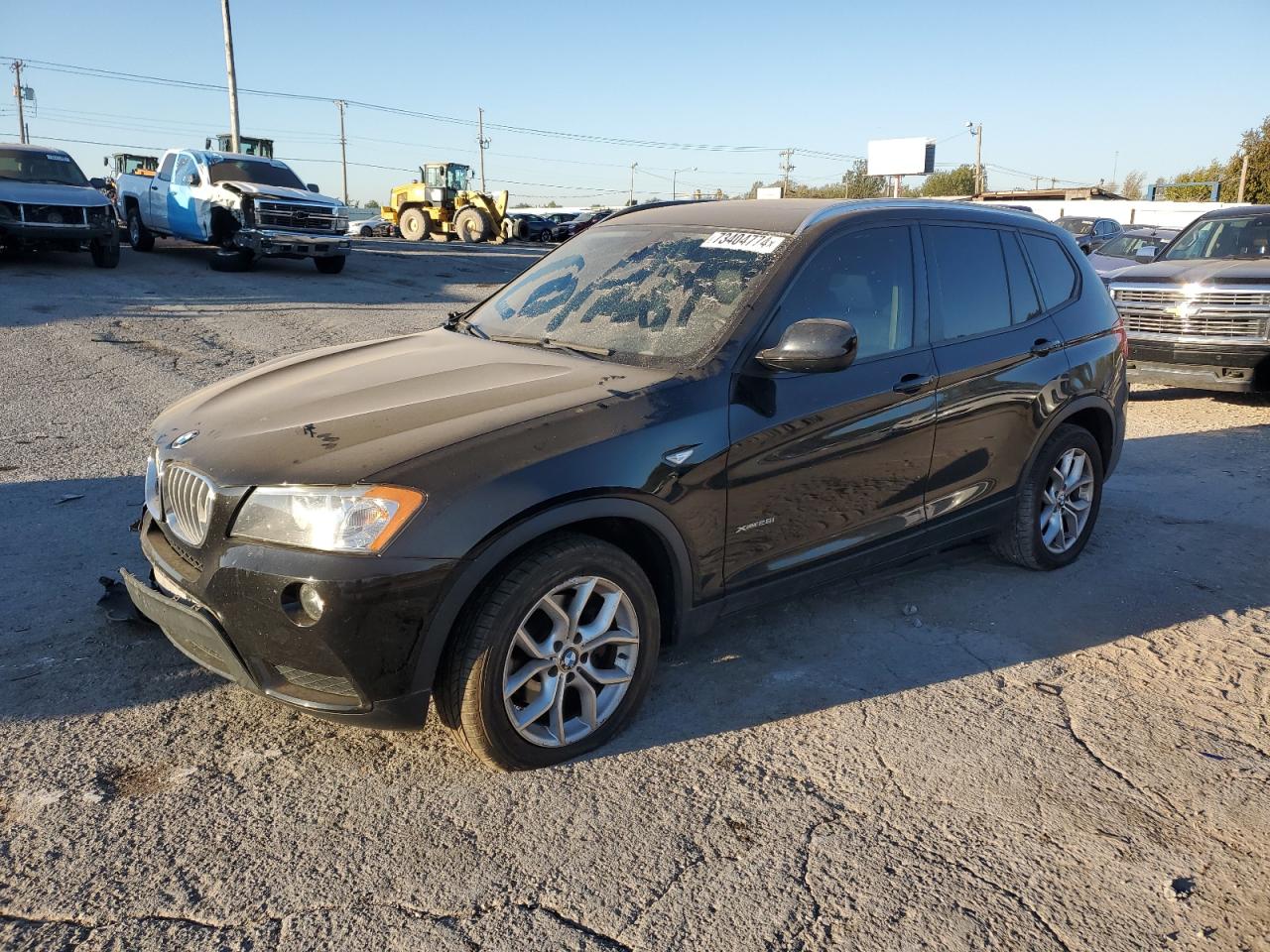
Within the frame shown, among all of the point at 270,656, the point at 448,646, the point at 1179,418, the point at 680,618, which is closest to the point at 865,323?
the point at 680,618

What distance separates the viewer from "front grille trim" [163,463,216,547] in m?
3.03

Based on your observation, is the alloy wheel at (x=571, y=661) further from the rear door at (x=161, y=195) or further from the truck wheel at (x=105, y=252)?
the rear door at (x=161, y=195)

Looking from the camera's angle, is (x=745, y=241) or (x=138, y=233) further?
(x=138, y=233)

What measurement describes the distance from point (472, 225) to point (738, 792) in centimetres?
3283

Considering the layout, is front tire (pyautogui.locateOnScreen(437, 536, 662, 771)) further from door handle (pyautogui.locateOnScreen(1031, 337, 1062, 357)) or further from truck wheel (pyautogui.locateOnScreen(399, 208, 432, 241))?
truck wheel (pyautogui.locateOnScreen(399, 208, 432, 241))

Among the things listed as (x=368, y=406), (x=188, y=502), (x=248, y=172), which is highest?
(x=248, y=172)

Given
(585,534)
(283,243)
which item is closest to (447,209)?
(283,243)

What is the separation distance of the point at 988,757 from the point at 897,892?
2.76 feet

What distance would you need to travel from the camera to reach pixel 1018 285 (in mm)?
4770

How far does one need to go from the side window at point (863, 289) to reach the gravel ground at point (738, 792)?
1.25 meters

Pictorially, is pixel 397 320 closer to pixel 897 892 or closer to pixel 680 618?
pixel 680 618

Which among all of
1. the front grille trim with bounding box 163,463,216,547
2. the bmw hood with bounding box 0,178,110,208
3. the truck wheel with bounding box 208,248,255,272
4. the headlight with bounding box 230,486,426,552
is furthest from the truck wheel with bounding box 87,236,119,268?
the headlight with bounding box 230,486,426,552

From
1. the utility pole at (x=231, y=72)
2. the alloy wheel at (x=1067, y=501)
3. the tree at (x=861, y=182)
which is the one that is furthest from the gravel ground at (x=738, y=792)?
the tree at (x=861, y=182)

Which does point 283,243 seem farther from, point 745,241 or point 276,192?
point 745,241
